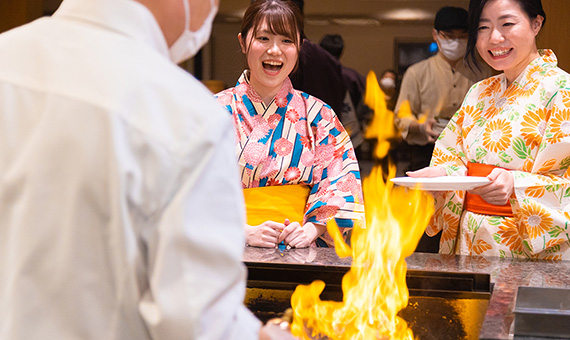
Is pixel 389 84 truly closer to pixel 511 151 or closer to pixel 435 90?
pixel 435 90

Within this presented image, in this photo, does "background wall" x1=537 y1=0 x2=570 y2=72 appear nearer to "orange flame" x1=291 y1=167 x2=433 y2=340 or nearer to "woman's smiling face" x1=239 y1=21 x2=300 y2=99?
"woman's smiling face" x1=239 y1=21 x2=300 y2=99

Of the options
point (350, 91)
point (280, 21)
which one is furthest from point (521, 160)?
point (350, 91)

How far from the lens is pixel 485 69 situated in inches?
159

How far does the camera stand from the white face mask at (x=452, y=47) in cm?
419

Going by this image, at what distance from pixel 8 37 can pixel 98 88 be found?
25 centimetres

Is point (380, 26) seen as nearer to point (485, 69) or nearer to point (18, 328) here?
point (485, 69)

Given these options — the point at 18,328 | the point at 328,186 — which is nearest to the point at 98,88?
the point at 18,328

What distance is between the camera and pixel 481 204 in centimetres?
247

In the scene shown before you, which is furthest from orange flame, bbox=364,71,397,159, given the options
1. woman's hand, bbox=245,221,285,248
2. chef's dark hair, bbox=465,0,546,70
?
woman's hand, bbox=245,221,285,248

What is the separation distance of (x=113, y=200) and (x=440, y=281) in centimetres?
133

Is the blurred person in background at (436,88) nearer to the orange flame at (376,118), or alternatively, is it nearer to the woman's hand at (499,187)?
the orange flame at (376,118)

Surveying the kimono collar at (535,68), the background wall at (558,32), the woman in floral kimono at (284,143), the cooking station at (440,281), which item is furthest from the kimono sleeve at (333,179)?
the background wall at (558,32)

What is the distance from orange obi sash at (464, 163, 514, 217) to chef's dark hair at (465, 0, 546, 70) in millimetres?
502

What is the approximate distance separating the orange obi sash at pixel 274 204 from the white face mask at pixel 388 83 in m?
1.94
